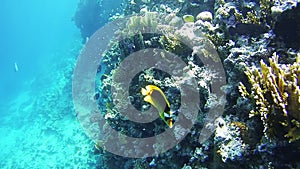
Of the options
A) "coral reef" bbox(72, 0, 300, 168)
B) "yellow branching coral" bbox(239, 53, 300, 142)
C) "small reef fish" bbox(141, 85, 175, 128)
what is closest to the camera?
"yellow branching coral" bbox(239, 53, 300, 142)

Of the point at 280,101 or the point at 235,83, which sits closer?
the point at 280,101

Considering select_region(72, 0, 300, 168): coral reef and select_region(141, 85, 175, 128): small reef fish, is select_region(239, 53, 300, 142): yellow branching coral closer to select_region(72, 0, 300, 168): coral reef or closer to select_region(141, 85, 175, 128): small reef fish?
select_region(72, 0, 300, 168): coral reef

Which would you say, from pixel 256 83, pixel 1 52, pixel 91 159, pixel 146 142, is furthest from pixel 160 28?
pixel 1 52

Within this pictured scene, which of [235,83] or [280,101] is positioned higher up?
[280,101]

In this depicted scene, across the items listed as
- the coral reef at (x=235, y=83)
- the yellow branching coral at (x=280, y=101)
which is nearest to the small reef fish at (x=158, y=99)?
the coral reef at (x=235, y=83)

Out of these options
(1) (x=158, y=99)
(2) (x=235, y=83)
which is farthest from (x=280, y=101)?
(2) (x=235, y=83)

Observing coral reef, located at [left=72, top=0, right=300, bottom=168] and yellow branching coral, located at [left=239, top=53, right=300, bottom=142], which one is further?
coral reef, located at [left=72, top=0, right=300, bottom=168]

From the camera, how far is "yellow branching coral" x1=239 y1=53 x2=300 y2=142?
2.43 m

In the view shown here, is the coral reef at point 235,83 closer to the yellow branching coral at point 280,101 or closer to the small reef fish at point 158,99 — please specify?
the yellow branching coral at point 280,101

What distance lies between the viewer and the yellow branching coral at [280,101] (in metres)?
2.43

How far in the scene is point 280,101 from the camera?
2.50 metres

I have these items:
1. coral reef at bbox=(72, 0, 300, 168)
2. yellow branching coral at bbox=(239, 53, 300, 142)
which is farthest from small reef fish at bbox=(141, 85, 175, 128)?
yellow branching coral at bbox=(239, 53, 300, 142)

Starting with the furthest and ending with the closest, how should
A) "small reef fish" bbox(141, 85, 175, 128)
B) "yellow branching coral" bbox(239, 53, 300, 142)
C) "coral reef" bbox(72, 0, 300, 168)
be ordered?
"small reef fish" bbox(141, 85, 175, 128) → "coral reef" bbox(72, 0, 300, 168) → "yellow branching coral" bbox(239, 53, 300, 142)

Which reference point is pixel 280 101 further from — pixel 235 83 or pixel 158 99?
pixel 235 83
